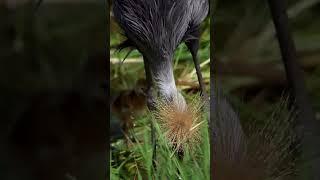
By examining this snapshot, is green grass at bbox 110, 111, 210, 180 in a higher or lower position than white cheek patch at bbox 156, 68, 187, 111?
lower

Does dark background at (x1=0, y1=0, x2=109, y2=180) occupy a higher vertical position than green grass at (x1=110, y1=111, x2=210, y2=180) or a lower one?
higher

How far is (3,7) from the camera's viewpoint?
4.76ft

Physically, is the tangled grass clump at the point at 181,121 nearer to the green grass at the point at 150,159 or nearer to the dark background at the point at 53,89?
the green grass at the point at 150,159

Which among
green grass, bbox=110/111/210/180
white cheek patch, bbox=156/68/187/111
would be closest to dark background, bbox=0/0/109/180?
green grass, bbox=110/111/210/180

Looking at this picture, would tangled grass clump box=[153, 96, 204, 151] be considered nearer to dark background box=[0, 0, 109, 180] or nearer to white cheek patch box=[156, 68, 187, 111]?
white cheek patch box=[156, 68, 187, 111]

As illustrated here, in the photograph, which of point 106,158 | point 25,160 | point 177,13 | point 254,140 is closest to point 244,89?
point 254,140

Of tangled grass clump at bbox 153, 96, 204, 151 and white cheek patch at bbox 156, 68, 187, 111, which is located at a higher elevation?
white cheek patch at bbox 156, 68, 187, 111

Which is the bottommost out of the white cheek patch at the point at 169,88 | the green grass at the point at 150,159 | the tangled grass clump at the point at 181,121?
the green grass at the point at 150,159

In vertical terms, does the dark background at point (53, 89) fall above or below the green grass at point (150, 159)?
above

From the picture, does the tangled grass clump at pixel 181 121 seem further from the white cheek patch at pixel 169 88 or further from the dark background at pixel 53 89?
the dark background at pixel 53 89

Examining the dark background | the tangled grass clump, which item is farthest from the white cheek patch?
the dark background

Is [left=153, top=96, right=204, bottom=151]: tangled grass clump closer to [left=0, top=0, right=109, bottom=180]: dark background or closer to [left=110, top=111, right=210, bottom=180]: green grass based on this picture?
[left=110, top=111, right=210, bottom=180]: green grass

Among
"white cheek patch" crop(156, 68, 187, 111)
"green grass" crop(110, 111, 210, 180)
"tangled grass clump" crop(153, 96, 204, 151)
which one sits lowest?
"green grass" crop(110, 111, 210, 180)

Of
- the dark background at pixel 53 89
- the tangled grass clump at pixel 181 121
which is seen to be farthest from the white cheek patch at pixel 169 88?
the dark background at pixel 53 89
